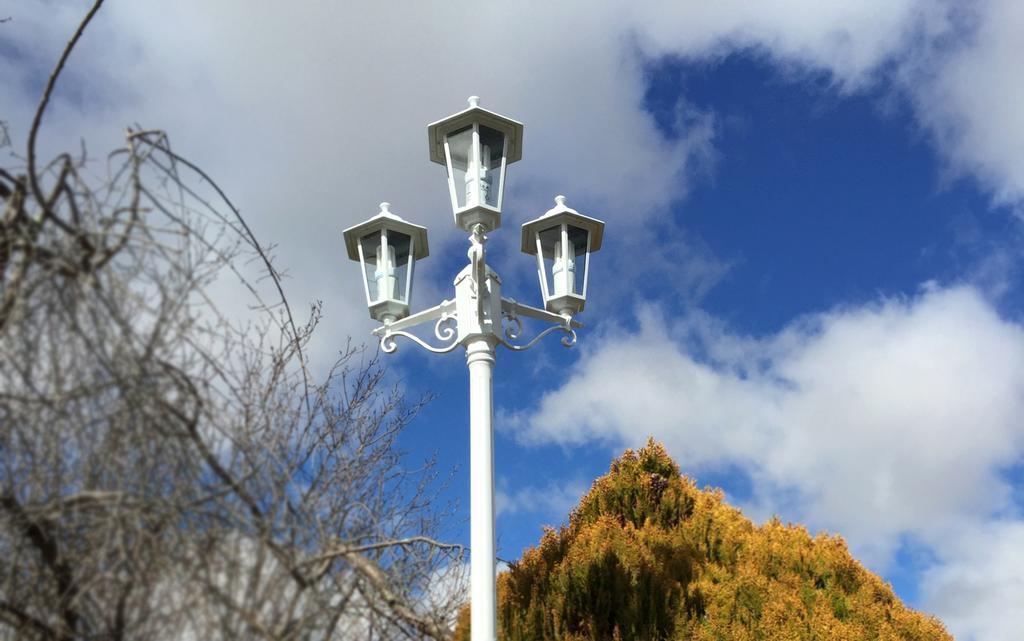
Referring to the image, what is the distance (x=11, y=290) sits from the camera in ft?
8.09

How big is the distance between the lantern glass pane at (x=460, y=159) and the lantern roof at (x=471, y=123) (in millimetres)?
39

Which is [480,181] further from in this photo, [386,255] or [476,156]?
[386,255]

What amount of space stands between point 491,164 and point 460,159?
0.61 feet

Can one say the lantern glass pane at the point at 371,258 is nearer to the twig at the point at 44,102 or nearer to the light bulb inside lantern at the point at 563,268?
the light bulb inside lantern at the point at 563,268

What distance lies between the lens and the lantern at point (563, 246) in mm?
A: 5523

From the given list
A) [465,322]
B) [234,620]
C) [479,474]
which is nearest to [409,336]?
[465,322]

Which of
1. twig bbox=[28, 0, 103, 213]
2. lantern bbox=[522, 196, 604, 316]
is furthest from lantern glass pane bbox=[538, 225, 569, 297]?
twig bbox=[28, 0, 103, 213]

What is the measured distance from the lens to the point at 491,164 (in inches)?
207

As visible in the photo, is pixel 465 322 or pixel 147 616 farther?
pixel 465 322

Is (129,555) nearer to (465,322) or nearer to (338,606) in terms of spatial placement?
(338,606)

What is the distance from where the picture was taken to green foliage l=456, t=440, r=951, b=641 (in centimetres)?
583

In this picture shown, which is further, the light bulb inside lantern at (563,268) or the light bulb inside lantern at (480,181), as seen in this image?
the light bulb inside lantern at (563,268)

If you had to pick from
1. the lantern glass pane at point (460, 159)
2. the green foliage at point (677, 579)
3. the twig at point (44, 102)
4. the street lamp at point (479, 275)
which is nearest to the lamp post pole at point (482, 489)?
the street lamp at point (479, 275)

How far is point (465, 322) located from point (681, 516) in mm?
2756
